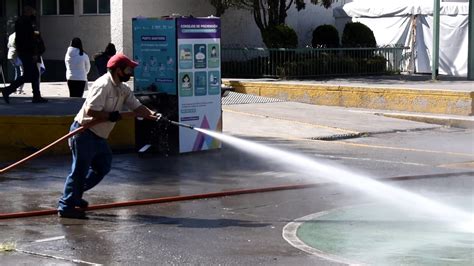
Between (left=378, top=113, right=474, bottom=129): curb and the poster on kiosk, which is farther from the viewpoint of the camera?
(left=378, top=113, right=474, bottom=129): curb

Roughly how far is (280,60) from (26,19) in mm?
12223

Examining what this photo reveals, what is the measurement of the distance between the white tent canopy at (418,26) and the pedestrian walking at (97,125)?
21639mm

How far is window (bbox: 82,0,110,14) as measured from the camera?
3156cm

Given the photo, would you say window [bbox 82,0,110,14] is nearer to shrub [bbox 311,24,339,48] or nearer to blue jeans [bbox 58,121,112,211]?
shrub [bbox 311,24,339,48]

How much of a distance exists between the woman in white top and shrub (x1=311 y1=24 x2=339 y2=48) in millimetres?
13497

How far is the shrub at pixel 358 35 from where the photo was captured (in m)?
31.3

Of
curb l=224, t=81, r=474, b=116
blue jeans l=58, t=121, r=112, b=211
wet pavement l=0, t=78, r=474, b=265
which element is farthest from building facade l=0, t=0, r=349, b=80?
blue jeans l=58, t=121, r=112, b=211

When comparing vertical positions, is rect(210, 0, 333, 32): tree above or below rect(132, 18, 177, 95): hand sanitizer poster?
above

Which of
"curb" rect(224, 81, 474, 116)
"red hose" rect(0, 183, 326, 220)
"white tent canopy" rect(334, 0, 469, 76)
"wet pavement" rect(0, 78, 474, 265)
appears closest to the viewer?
"wet pavement" rect(0, 78, 474, 265)

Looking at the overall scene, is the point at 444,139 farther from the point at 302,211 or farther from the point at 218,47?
the point at 302,211

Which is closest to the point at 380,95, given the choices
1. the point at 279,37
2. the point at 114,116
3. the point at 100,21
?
the point at 279,37

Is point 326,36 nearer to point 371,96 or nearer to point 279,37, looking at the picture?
point 279,37

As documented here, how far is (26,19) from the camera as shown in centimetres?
1738

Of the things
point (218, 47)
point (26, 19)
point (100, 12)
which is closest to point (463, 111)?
point (218, 47)
